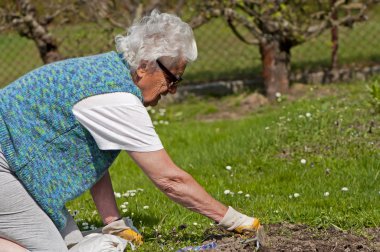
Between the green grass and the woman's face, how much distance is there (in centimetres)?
88

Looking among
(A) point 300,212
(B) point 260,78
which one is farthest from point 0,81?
(A) point 300,212

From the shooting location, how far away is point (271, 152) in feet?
21.1

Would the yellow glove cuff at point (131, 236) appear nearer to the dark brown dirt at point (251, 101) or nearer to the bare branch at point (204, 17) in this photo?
the dark brown dirt at point (251, 101)

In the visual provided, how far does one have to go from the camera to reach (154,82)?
394 centimetres

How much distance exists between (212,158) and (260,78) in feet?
11.1

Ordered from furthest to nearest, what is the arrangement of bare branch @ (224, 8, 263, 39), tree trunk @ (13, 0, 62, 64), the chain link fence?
1. the chain link fence
2. tree trunk @ (13, 0, 62, 64)
3. bare branch @ (224, 8, 263, 39)

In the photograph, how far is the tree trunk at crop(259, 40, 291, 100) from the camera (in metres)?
8.97

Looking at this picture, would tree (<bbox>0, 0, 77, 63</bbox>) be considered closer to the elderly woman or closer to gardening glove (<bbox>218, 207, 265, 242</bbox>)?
the elderly woman

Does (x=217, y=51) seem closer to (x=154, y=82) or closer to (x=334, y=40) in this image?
(x=334, y=40)

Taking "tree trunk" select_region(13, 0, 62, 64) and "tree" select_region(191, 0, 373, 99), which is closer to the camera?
"tree" select_region(191, 0, 373, 99)

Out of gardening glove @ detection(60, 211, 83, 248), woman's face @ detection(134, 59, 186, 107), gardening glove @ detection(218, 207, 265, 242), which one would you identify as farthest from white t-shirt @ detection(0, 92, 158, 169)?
gardening glove @ detection(60, 211, 83, 248)

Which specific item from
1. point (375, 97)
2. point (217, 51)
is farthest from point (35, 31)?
point (375, 97)

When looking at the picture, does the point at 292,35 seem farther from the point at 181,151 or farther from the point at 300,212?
the point at 300,212

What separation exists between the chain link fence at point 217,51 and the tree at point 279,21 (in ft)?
Answer: 1.03
